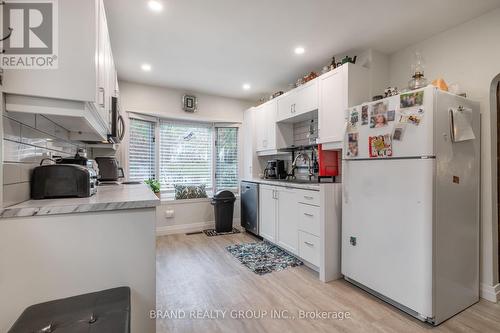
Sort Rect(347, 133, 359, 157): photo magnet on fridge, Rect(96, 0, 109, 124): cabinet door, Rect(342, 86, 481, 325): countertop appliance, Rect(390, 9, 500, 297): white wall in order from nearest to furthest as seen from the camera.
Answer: Rect(96, 0, 109, 124): cabinet door, Rect(342, 86, 481, 325): countertop appliance, Rect(390, 9, 500, 297): white wall, Rect(347, 133, 359, 157): photo magnet on fridge

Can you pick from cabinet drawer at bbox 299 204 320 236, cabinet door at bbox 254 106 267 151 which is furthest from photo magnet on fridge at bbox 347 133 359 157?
cabinet door at bbox 254 106 267 151

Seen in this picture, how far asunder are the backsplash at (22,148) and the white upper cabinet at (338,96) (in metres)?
2.51

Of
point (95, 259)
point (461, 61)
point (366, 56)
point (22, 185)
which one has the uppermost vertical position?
point (366, 56)

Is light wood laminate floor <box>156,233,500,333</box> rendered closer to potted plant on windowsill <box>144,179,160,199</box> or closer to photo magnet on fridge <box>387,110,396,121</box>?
potted plant on windowsill <box>144,179,160,199</box>

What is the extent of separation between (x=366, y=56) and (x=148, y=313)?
3173mm

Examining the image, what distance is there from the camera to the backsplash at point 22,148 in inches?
42.9

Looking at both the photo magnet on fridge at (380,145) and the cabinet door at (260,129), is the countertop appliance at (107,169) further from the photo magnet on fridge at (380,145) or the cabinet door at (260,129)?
the photo magnet on fridge at (380,145)

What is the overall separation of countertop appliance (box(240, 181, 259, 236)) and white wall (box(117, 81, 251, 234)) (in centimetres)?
53

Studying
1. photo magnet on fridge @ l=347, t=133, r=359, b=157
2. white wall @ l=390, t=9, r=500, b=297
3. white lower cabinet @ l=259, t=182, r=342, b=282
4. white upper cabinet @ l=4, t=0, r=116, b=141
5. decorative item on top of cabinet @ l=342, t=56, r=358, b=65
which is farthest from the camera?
decorative item on top of cabinet @ l=342, t=56, r=358, b=65

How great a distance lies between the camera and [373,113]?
2072 millimetres

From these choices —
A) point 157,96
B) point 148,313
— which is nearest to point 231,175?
point 157,96

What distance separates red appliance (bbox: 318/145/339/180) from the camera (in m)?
2.85

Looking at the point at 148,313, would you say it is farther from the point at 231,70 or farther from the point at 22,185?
the point at 231,70

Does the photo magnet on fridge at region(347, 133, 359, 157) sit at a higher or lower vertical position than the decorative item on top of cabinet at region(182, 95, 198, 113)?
lower
